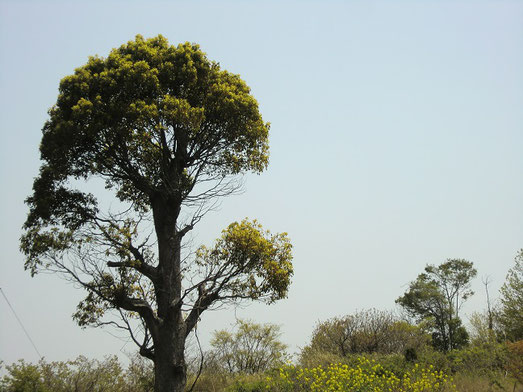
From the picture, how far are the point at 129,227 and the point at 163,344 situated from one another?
3100 millimetres

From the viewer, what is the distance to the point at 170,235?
11414 mm

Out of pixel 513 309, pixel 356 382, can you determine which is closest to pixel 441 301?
pixel 513 309

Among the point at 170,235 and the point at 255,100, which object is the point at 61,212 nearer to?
the point at 170,235

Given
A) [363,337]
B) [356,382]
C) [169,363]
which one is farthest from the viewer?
[363,337]

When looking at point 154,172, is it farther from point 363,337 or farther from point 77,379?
point 363,337

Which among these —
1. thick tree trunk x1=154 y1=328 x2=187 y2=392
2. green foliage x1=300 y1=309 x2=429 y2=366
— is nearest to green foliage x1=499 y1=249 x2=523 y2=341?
green foliage x1=300 y1=309 x2=429 y2=366

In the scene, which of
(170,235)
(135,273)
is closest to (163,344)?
(135,273)

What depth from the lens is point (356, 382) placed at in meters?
13.3

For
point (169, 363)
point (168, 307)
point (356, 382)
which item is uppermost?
point (168, 307)

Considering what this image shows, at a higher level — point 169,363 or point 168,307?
point 168,307

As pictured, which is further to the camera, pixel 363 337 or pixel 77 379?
pixel 363 337

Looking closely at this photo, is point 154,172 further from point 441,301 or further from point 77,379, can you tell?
point 441,301

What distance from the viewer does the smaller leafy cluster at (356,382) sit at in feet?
42.3

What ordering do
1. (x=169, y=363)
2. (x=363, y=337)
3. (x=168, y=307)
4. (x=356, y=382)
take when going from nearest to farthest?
(x=169, y=363) < (x=168, y=307) < (x=356, y=382) < (x=363, y=337)
